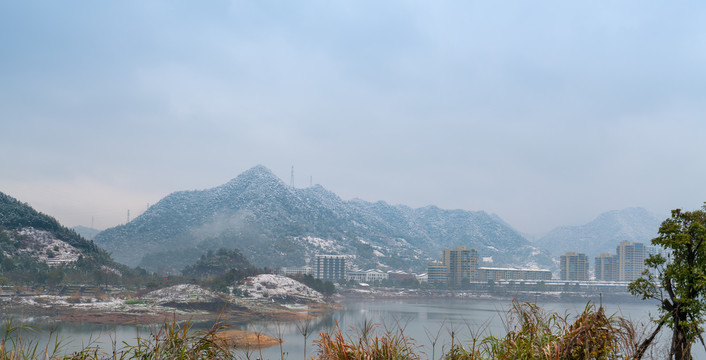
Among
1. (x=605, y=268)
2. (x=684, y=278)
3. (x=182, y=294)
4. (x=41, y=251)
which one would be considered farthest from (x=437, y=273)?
(x=684, y=278)

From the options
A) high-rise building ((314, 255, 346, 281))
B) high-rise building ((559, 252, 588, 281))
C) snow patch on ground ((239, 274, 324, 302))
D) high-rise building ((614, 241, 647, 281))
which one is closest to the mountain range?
snow patch on ground ((239, 274, 324, 302))

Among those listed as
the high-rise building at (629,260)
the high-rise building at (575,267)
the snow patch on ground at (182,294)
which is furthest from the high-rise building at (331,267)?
the high-rise building at (629,260)

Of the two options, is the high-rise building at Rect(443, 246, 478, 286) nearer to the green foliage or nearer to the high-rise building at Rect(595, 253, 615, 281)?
the high-rise building at Rect(595, 253, 615, 281)

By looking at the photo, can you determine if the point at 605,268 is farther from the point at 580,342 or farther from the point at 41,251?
the point at 580,342

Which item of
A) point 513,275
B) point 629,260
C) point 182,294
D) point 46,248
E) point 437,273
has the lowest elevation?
point 513,275

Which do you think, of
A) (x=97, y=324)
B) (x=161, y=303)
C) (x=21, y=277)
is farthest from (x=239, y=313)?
(x=21, y=277)
